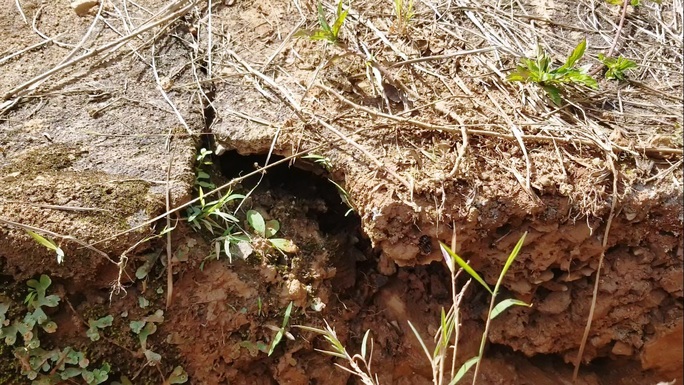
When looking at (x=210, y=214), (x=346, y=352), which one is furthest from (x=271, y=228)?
(x=346, y=352)

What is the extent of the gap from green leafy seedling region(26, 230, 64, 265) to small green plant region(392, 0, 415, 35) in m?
1.35

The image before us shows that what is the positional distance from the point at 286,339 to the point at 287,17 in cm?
123

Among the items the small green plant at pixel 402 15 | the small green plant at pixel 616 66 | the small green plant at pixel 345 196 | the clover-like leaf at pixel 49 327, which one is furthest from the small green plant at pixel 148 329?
the small green plant at pixel 616 66

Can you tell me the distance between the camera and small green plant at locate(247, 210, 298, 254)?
2.09 m

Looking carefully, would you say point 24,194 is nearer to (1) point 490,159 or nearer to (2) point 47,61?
(2) point 47,61

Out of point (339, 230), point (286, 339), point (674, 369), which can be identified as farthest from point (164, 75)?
point (674, 369)

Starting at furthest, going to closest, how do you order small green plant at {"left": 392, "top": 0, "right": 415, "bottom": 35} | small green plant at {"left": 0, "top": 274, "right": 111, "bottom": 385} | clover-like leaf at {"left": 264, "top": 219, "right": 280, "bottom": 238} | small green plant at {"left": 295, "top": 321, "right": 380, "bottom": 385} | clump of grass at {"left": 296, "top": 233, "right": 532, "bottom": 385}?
small green plant at {"left": 392, "top": 0, "right": 415, "bottom": 35} → clover-like leaf at {"left": 264, "top": 219, "right": 280, "bottom": 238} → small green plant at {"left": 0, "top": 274, "right": 111, "bottom": 385} → small green plant at {"left": 295, "top": 321, "right": 380, "bottom": 385} → clump of grass at {"left": 296, "top": 233, "right": 532, "bottom": 385}

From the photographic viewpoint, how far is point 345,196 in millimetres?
2121

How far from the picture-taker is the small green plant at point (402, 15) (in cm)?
225

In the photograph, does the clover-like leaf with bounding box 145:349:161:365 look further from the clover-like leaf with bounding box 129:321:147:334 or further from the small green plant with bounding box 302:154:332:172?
the small green plant with bounding box 302:154:332:172

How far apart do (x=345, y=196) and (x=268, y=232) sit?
28 centimetres

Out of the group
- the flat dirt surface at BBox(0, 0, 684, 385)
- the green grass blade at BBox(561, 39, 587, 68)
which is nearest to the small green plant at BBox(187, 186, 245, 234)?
the flat dirt surface at BBox(0, 0, 684, 385)

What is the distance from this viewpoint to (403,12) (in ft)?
7.76

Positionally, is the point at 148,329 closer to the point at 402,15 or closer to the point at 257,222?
the point at 257,222
